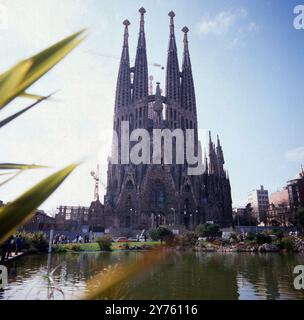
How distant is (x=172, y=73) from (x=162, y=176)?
23439 millimetres

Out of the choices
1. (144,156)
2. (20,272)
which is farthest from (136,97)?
(20,272)

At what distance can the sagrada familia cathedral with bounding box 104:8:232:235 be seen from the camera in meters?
48.3

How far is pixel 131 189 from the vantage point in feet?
165

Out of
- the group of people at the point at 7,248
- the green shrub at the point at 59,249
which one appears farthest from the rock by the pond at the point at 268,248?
the group of people at the point at 7,248

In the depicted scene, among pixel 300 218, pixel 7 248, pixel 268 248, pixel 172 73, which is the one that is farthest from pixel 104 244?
pixel 172 73

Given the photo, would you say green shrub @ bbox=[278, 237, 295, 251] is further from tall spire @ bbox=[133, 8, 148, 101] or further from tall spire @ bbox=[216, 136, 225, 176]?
tall spire @ bbox=[133, 8, 148, 101]

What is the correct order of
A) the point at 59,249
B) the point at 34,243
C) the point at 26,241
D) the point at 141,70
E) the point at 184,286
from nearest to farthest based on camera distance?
the point at 184,286
the point at 26,241
the point at 34,243
the point at 59,249
the point at 141,70

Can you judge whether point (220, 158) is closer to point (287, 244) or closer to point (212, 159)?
point (212, 159)

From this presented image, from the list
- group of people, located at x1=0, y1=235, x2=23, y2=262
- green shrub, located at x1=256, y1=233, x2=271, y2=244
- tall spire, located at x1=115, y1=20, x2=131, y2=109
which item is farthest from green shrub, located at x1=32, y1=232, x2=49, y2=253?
tall spire, located at x1=115, y1=20, x2=131, y2=109

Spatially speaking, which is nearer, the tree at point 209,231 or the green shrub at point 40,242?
the green shrub at point 40,242

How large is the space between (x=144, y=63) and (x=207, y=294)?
187 ft

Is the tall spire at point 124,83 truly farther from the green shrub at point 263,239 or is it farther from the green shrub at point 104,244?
the green shrub at point 263,239

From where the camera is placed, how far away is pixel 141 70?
58844 millimetres

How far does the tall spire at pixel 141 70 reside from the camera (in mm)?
58000
